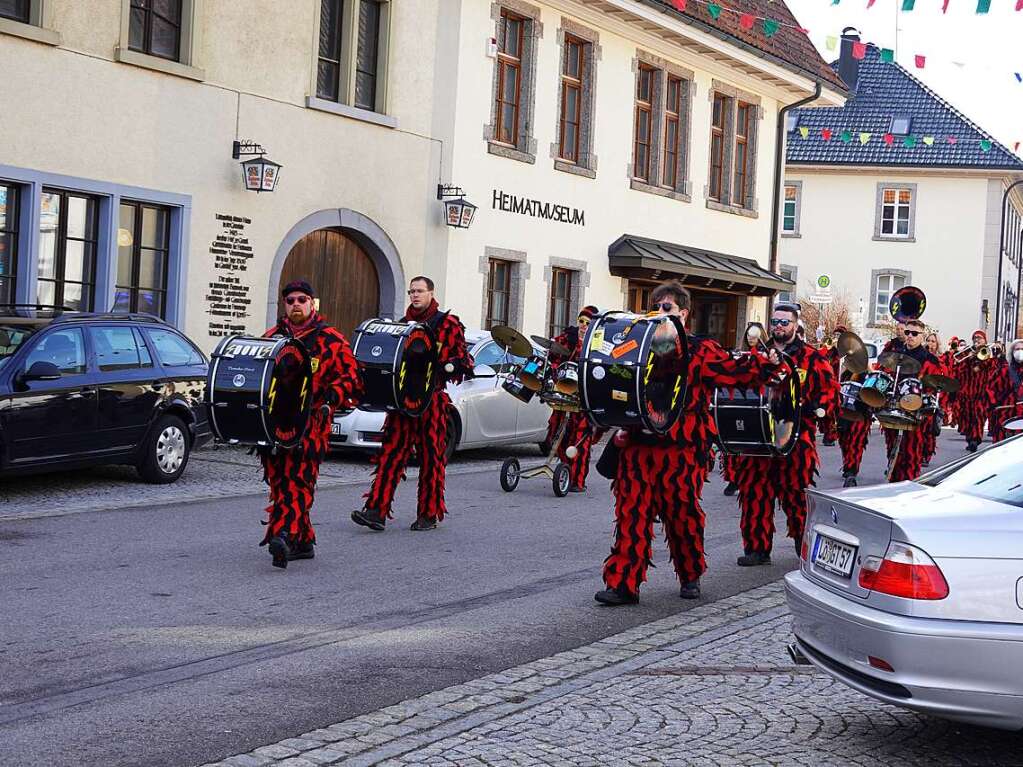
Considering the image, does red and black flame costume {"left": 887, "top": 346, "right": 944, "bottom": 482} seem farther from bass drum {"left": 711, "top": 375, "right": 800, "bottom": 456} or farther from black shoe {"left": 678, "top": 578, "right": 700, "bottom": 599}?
black shoe {"left": 678, "top": 578, "right": 700, "bottom": 599}

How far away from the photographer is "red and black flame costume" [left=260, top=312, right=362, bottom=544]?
9500mm

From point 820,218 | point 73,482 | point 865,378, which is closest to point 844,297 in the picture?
point 820,218

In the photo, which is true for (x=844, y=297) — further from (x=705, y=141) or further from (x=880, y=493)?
(x=880, y=493)

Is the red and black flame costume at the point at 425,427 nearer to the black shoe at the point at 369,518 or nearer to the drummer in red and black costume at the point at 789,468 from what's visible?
the black shoe at the point at 369,518

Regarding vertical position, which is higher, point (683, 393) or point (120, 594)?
point (683, 393)

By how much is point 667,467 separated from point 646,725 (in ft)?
9.01

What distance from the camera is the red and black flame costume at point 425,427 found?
441 inches

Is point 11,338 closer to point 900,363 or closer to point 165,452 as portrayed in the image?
point 165,452

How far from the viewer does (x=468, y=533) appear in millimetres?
11688

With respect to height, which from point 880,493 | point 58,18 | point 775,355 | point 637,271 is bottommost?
point 880,493

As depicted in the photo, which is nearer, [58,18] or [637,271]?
[58,18]

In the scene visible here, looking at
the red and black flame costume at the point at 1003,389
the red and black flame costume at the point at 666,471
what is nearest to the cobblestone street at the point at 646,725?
the red and black flame costume at the point at 666,471

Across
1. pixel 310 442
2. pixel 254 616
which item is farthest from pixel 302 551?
pixel 254 616

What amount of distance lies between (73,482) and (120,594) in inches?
217
